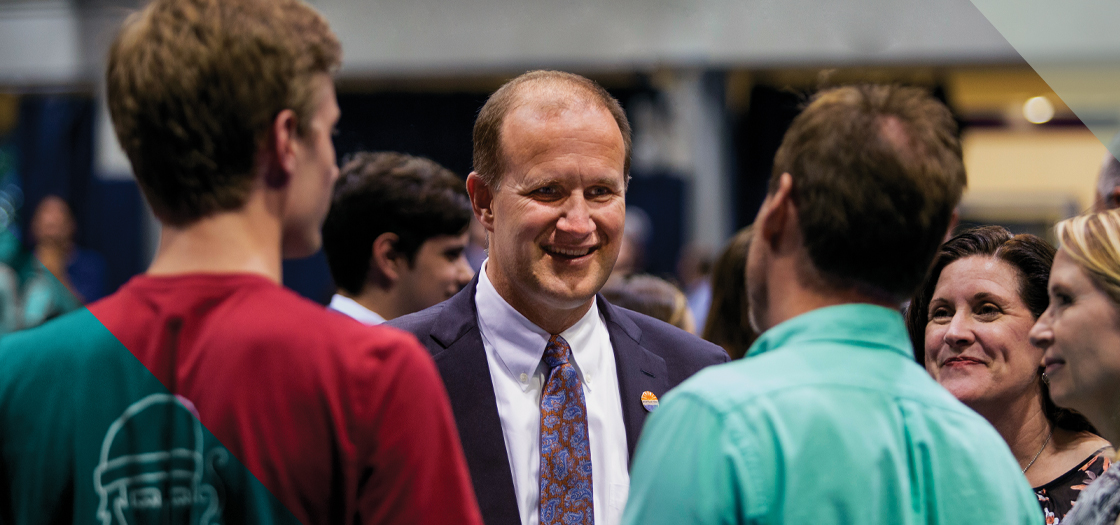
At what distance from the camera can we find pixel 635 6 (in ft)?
27.9

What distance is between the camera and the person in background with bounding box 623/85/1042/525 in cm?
108

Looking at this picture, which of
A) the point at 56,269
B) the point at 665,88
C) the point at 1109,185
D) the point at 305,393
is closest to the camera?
the point at 305,393

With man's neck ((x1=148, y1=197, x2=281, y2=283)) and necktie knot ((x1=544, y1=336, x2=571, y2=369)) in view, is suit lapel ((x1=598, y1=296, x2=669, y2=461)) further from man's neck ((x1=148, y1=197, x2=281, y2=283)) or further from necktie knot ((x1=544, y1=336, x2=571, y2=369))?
man's neck ((x1=148, y1=197, x2=281, y2=283))

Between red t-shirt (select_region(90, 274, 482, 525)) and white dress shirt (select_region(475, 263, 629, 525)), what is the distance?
2.61ft

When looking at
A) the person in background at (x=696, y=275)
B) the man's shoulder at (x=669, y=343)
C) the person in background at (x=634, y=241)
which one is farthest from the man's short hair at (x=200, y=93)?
the person in background at (x=696, y=275)

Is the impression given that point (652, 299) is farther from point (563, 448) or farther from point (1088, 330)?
point (1088, 330)

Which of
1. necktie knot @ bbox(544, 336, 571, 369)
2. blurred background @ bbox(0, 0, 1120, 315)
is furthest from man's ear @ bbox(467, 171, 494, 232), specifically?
blurred background @ bbox(0, 0, 1120, 315)

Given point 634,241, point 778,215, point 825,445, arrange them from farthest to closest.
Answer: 1. point 634,241
2. point 778,215
3. point 825,445

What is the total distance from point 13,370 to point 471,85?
828cm

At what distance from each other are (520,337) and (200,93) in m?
1.03

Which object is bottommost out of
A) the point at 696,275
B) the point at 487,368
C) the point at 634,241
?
the point at 696,275

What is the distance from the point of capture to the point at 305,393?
0.96 m

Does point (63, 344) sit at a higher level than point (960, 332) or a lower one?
higher

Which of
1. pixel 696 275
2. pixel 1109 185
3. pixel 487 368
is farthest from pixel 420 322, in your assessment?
pixel 696 275
